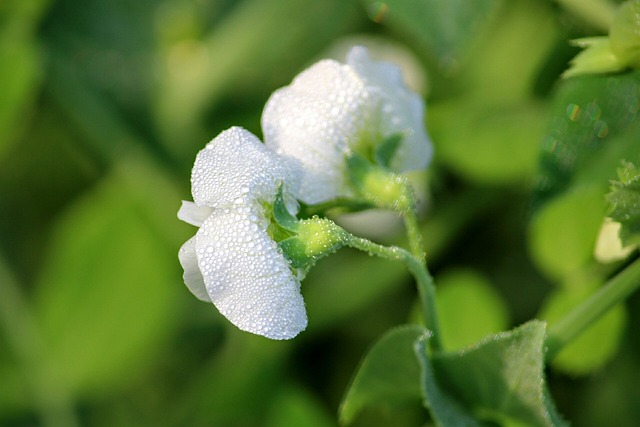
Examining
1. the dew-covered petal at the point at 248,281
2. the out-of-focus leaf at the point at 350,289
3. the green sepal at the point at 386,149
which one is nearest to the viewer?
the dew-covered petal at the point at 248,281

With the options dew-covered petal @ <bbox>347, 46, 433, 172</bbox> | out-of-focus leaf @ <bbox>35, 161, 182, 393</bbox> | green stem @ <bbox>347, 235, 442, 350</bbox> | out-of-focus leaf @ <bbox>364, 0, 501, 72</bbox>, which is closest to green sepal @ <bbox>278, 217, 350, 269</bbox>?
green stem @ <bbox>347, 235, 442, 350</bbox>

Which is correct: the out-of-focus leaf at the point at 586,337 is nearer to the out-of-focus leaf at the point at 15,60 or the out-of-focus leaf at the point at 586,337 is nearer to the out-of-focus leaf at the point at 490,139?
the out-of-focus leaf at the point at 490,139

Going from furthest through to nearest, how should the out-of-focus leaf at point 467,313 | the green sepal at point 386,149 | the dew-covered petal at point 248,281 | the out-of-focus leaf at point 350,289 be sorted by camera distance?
1. the out-of-focus leaf at point 350,289
2. the out-of-focus leaf at point 467,313
3. the green sepal at point 386,149
4. the dew-covered petal at point 248,281

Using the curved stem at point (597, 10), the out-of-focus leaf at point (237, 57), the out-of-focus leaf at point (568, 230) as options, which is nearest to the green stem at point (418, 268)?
the out-of-focus leaf at point (568, 230)

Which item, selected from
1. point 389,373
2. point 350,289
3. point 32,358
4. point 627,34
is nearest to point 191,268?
point 389,373

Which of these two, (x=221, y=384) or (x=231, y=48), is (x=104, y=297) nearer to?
(x=221, y=384)

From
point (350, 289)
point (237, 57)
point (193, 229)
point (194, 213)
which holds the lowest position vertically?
point (350, 289)

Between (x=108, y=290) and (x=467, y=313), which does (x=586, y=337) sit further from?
(x=108, y=290)

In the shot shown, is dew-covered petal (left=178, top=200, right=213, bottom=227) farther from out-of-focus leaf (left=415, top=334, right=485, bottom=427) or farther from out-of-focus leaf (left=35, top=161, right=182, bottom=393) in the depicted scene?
out-of-focus leaf (left=35, top=161, right=182, bottom=393)
